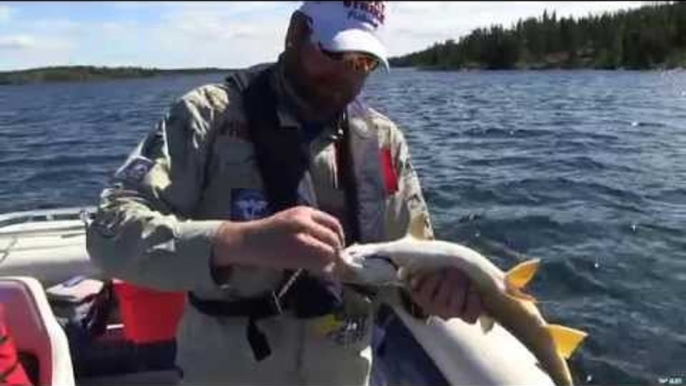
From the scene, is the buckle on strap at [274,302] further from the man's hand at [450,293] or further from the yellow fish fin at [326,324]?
the man's hand at [450,293]

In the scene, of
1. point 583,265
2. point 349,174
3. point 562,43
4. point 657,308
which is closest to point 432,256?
point 349,174

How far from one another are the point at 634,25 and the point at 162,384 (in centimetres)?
6571

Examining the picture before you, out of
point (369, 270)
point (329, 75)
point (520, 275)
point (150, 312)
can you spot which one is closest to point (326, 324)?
point (369, 270)

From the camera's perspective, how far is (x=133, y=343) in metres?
4.38

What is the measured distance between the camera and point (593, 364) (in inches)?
210

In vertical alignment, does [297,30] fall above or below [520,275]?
above

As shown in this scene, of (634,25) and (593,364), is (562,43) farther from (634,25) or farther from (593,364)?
(593,364)

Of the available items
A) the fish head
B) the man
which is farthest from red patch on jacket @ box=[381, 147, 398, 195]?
the fish head

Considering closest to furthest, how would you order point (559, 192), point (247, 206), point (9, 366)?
point (247, 206) < point (9, 366) < point (559, 192)

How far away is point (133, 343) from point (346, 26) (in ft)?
8.11

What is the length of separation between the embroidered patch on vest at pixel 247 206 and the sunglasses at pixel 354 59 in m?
0.41

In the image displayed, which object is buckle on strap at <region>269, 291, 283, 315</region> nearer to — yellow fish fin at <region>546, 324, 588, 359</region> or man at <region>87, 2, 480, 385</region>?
man at <region>87, 2, 480, 385</region>

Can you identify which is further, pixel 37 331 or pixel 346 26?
pixel 37 331

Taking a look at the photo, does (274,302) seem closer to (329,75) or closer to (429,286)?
(429,286)
